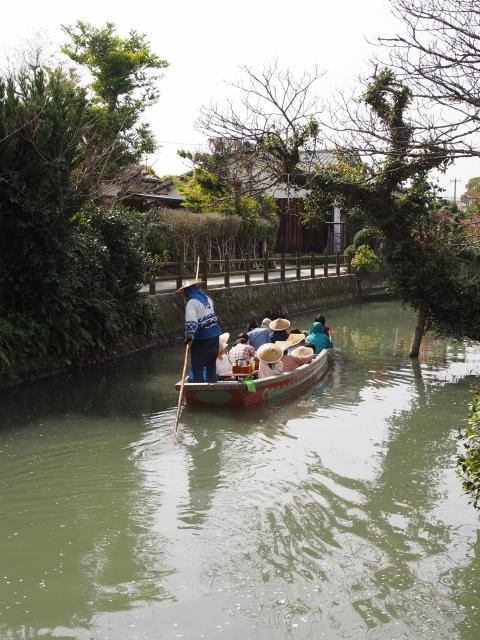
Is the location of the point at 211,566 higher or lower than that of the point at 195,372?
lower

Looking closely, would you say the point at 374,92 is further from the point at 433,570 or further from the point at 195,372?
the point at 433,570

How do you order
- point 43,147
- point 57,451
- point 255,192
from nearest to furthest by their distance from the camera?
Answer: point 57,451, point 255,192, point 43,147

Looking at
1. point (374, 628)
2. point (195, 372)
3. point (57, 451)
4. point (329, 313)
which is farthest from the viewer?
point (329, 313)

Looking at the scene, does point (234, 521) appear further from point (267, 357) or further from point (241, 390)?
point (267, 357)

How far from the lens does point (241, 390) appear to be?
1145cm

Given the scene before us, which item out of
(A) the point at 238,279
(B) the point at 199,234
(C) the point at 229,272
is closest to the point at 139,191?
(B) the point at 199,234

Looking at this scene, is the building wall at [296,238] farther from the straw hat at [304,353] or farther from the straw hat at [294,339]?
the straw hat at [304,353]

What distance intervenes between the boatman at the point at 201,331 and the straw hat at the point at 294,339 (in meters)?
3.26

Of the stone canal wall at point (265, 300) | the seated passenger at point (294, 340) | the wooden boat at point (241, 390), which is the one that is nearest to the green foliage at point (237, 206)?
the stone canal wall at point (265, 300)

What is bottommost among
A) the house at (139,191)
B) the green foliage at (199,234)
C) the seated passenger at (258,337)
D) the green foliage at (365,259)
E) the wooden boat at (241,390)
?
the wooden boat at (241,390)

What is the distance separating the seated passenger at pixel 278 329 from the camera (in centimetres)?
1501

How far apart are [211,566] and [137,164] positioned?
21.5m

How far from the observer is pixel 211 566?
619cm

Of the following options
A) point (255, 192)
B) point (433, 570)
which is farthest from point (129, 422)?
point (433, 570)
